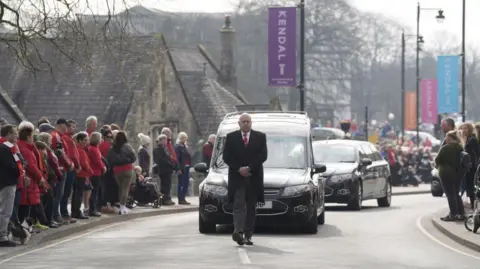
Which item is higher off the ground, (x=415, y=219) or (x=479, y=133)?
(x=479, y=133)

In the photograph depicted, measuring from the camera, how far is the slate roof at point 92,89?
53.5 metres

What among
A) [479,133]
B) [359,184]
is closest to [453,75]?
[359,184]

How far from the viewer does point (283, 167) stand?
967 inches

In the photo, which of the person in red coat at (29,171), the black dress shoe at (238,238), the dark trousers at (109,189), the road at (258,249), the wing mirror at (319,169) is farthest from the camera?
the dark trousers at (109,189)

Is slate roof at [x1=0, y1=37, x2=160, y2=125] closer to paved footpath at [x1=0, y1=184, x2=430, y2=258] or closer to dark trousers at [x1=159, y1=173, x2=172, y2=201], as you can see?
paved footpath at [x1=0, y1=184, x2=430, y2=258]

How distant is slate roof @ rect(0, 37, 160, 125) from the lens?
53531mm

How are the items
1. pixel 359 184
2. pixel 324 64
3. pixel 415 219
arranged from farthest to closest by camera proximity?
1. pixel 324 64
2. pixel 359 184
3. pixel 415 219

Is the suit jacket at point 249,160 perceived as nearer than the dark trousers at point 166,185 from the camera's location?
Yes

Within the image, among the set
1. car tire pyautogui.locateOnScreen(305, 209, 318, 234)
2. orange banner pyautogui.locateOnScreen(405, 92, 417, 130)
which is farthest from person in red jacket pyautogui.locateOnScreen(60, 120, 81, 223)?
orange banner pyautogui.locateOnScreen(405, 92, 417, 130)

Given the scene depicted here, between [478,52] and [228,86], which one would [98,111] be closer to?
[228,86]

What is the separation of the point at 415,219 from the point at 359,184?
3.01 meters

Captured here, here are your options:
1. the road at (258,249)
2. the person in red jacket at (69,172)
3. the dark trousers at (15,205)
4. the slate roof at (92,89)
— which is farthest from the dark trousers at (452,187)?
the slate roof at (92,89)

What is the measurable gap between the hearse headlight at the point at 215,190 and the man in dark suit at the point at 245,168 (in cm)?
189

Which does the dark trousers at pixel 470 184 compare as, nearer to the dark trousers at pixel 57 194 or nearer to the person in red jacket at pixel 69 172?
the person in red jacket at pixel 69 172
